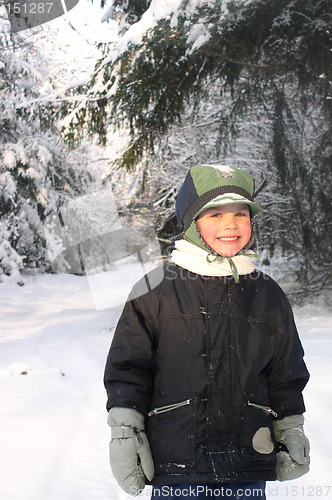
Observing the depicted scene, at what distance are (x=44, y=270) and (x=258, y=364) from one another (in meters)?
16.8

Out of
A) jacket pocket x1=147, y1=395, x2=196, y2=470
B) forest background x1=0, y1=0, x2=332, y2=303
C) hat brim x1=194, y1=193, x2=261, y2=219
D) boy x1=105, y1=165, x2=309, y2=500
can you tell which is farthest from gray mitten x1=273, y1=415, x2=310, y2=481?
forest background x1=0, y1=0, x2=332, y2=303

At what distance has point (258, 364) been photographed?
1828 mm

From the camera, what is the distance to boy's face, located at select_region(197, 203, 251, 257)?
1902 millimetres

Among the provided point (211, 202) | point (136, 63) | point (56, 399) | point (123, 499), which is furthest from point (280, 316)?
point (136, 63)

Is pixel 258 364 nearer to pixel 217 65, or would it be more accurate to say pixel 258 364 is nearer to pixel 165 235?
pixel 217 65

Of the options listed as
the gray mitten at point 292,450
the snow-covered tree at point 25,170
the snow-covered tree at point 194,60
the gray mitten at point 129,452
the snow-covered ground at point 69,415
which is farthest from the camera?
the snow-covered tree at point 25,170

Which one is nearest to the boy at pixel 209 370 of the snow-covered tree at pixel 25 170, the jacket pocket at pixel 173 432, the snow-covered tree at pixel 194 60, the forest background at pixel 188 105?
the jacket pocket at pixel 173 432

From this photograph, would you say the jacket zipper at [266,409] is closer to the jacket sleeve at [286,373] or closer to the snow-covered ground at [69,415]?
the jacket sleeve at [286,373]

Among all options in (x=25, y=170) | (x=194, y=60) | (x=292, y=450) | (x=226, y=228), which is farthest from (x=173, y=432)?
(x=25, y=170)

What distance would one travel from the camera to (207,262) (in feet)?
6.17

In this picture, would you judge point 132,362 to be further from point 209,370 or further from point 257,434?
point 257,434

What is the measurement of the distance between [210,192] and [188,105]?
5.03m

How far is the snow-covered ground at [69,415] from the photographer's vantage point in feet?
8.69

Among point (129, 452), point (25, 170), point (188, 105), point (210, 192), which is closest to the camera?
point (129, 452)
